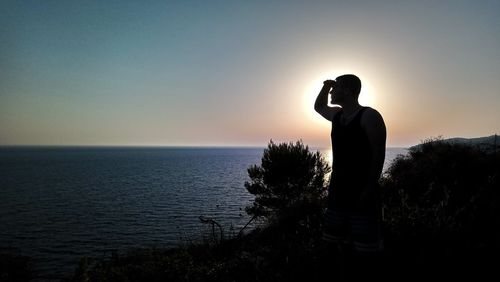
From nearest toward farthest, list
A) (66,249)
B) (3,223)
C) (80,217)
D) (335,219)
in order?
(335,219) < (66,249) < (3,223) < (80,217)

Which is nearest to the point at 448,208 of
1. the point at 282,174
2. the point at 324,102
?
the point at 324,102

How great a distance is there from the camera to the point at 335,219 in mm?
3633

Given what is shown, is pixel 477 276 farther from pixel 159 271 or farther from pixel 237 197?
pixel 237 197

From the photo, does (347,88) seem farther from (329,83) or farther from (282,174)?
(282,174)

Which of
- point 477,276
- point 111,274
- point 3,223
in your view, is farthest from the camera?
point 3,223

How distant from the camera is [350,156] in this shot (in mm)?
3443

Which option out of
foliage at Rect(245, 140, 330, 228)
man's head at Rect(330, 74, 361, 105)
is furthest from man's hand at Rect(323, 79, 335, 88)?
foliage at Rect(245, 140, 330, 228)

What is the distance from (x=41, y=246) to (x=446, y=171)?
106 ft

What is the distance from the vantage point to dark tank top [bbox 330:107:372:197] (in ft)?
10.9

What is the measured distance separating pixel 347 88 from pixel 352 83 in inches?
2.8

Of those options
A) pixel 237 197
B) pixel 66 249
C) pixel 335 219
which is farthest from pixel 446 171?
pixel 237 197

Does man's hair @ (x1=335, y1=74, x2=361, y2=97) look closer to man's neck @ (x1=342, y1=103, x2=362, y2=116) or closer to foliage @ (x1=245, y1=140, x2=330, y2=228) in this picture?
man's neck @ (x1=342, y1=103, x2=362, y2=116)

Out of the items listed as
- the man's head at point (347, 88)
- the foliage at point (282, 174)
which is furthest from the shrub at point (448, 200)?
the foliage at point (282, 174)

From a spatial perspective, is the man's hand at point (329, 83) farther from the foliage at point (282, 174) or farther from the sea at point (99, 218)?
the foliage at point (282, 174)
